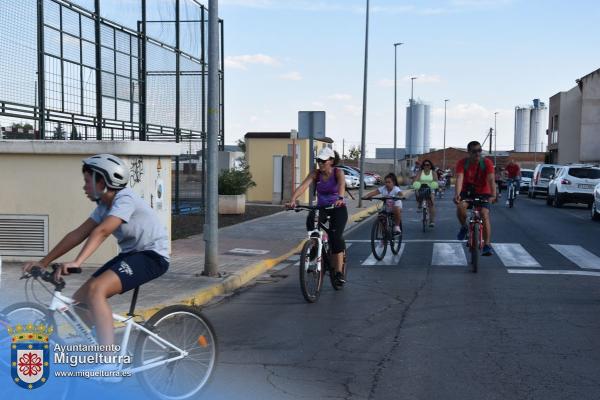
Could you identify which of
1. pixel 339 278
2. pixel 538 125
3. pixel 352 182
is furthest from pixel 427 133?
pixel 339 278

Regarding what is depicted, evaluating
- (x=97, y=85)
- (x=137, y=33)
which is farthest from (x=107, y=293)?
(x=137, y=33)

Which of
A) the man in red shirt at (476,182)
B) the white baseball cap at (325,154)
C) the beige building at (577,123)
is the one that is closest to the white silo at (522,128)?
the beige building at (577,123)

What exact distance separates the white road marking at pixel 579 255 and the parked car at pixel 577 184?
15134mm

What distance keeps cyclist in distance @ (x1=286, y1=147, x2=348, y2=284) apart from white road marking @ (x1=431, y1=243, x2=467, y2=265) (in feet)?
11.8

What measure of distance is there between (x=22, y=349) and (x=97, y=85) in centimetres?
1036

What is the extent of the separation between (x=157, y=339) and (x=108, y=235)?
2.35 feet

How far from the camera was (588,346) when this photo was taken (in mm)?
6766

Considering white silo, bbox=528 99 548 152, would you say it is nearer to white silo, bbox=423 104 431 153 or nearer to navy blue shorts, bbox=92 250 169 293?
white silo, bbox=423 104 431 153

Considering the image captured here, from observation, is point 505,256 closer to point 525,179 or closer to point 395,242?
point 395,242

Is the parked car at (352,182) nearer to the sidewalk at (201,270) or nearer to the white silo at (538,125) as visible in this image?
the sidewalk at (201,270)

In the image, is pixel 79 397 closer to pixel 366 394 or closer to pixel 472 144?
pixel 366 394

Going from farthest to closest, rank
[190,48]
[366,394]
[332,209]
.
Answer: [190,48]
[332,209]
[366,394]

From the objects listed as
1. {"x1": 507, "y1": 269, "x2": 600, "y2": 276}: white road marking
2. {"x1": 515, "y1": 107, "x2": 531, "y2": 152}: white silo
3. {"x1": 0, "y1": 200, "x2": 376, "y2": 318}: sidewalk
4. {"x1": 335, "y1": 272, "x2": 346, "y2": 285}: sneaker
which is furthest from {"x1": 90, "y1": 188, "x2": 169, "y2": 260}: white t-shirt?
{"x1": 515, "y1": 107, "x2": 531, "y2": 152}: white silo

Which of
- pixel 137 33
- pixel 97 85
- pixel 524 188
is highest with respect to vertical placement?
pixel 137 33
